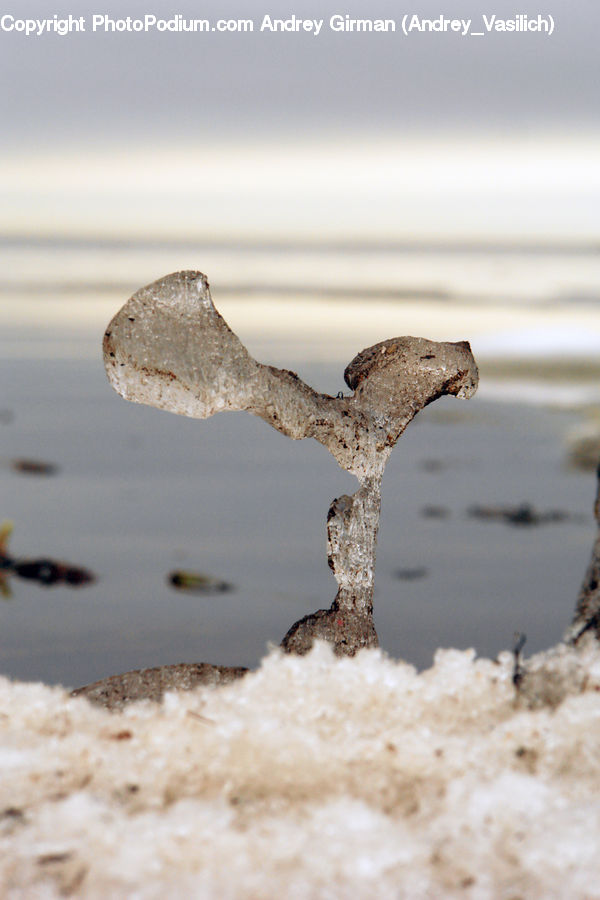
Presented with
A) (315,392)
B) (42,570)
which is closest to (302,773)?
(315,392)

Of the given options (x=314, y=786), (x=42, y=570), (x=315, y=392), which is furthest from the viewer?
(x=42, y=570)

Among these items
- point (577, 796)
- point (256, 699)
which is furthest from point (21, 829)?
point (577, 796)

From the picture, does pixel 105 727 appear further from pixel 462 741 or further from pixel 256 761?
pixel 462 741

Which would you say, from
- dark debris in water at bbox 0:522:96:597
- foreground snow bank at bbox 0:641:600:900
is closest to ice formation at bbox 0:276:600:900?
foreground snow bank at bbox 0:641:600:900

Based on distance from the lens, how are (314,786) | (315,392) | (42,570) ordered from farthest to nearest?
1. (42,570)
2. (315,392)
3. (314,786)

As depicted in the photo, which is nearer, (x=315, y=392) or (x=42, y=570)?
(x=315, y=392)

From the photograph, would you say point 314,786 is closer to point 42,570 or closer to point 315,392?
point 315,392

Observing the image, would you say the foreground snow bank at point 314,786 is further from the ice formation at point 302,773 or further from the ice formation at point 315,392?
the ice formation at point 315,392

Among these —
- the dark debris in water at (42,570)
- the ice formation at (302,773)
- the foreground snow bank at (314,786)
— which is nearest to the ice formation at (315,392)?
the ice formation at (302,773)

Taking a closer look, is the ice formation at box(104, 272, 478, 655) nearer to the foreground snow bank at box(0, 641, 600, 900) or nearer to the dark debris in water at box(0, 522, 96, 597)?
the foreground snow bank at box(0, 641, 600, 900)
